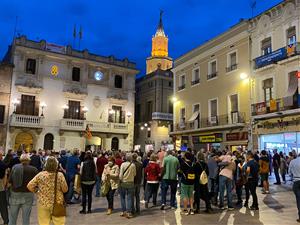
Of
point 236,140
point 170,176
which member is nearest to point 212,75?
point 236,140

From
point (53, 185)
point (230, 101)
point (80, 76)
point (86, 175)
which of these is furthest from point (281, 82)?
point (80, 76)

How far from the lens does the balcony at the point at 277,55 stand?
60.3 feet

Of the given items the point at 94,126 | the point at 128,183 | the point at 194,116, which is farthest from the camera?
the point at 94,126

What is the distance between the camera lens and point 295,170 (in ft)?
26.1

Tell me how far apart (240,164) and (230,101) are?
1374cm

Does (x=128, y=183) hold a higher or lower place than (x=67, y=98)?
lower

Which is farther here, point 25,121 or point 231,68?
point 25,121

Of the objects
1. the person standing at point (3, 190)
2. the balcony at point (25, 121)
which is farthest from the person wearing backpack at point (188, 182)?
→ the balcony at point (25, 121)

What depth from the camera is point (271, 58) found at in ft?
65.6

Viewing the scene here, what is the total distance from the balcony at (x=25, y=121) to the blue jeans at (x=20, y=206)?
24.1 metres

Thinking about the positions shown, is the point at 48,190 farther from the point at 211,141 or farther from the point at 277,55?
the point at 211,141

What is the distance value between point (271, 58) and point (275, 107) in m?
3.30

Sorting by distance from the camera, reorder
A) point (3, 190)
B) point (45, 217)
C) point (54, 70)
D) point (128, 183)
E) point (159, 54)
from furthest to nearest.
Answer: point (159, 54) → point (54, 70) → point (128, 183) → point (3, 190) → point (45, 217)

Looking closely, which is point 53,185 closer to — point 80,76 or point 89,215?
point 89,215
